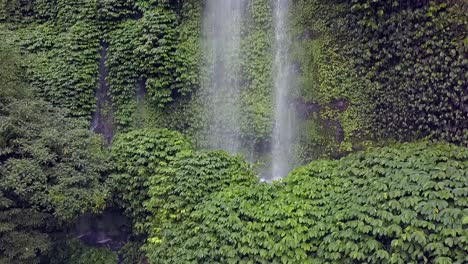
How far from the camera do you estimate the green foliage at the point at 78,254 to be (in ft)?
27.9

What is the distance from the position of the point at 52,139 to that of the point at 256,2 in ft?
15.1

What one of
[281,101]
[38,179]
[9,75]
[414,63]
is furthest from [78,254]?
[414,63]

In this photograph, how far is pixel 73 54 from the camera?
1048 cm

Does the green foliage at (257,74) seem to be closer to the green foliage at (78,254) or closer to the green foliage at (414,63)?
the green foliage at (414,63)

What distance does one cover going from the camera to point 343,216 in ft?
20.9

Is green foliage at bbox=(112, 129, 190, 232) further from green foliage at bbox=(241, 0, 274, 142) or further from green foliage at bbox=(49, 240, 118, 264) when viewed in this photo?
green foliage at bbox=(241, 0, 274, 142)

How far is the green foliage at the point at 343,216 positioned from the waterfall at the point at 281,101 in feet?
5.95

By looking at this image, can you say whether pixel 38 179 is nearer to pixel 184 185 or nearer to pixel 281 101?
pixel 184 185

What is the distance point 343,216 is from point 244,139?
3.62m

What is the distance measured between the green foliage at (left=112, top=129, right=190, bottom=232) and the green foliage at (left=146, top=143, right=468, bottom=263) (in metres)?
0.84

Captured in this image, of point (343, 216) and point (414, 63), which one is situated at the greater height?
point (414, 63)

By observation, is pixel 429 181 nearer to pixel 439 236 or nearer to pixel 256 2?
pixel 439 236

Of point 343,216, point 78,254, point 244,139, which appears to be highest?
point 244,139

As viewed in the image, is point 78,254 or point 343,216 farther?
point 78,254
